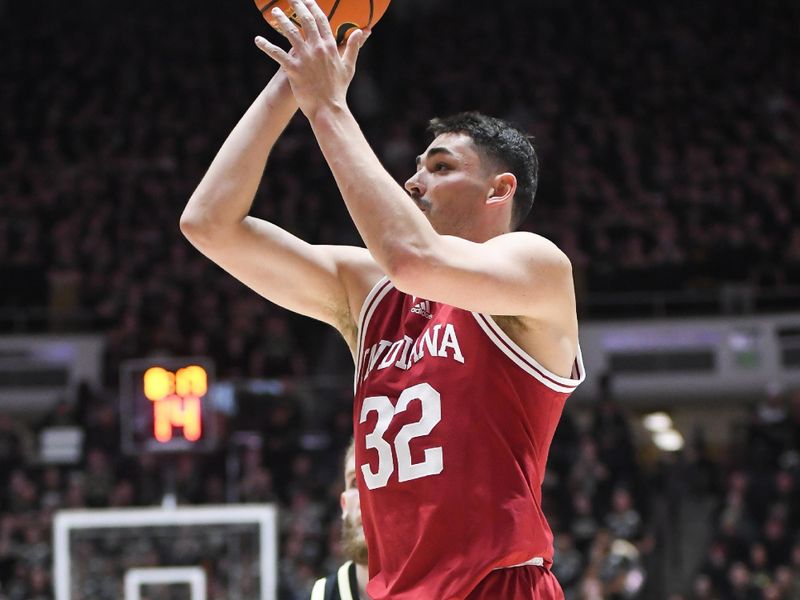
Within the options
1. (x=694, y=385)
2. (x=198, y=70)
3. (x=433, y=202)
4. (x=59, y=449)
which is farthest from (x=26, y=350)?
(x=433, y=202)

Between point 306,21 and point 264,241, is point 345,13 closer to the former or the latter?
point 306,21

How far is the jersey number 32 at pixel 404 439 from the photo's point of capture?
8.99ft

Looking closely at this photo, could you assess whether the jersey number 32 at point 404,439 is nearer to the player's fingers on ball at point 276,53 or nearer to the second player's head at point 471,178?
the second player's head at point 471,178

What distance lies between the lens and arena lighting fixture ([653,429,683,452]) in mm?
16844

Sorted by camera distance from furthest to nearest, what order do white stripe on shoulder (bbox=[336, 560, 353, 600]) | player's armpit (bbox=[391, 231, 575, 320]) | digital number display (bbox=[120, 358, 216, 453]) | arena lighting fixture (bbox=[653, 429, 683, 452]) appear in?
arena lighting fixture (bbox=[653, 429, 683, 452]), digital number display (bbox=[120, 358, 216, 453]), white stripe on shoulder (bbox=[336, 560, 353, 600]), player's armpit (bbox=[391, 231, 575, 320])

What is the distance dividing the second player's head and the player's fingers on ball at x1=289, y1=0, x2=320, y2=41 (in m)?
0.45

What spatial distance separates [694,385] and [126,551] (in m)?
9.35

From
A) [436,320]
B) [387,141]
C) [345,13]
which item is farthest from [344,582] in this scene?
[387,141]

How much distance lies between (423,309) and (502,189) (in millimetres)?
339

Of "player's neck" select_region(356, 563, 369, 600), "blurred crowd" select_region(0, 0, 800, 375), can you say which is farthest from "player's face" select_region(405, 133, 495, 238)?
"blurred crowd" select_region(0, 0, 800, 375)

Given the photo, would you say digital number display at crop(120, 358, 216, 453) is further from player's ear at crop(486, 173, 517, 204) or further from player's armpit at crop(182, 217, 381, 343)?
player's ear at crop(486, 173, 517, 204)

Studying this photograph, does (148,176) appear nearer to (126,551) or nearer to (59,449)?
(59,449)

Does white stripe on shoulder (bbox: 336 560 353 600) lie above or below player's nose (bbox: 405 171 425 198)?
below

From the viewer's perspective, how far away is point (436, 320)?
290 centimetres
